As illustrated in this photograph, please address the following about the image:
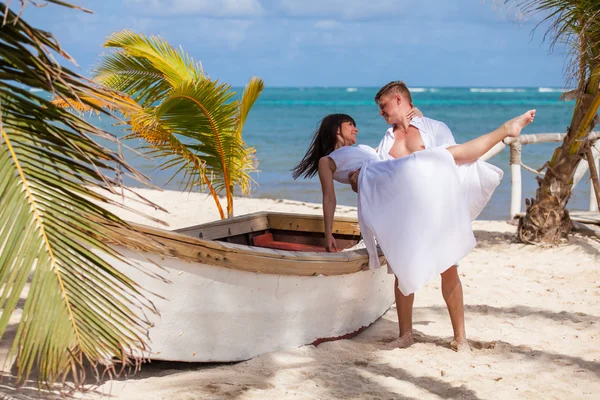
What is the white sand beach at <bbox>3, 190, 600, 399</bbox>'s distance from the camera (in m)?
3.61

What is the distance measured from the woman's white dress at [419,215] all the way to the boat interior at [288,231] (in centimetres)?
150

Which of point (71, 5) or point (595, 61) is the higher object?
point (595, 61)

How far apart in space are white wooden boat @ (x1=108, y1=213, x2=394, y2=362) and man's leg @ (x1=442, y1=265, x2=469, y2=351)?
553mm

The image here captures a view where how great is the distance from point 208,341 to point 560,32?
4.81 meters

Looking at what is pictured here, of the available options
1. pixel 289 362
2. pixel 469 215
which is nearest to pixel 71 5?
pixel 289 362

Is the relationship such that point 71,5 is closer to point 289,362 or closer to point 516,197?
point 289,362

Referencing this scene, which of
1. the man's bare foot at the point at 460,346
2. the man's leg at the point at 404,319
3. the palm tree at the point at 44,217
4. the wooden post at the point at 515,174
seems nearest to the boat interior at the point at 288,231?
the man's leg at the point at 404,319

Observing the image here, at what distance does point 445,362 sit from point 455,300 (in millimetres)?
385

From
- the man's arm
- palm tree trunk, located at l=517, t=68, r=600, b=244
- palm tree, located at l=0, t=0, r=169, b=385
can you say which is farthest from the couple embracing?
palm tree trunk, located at l=517, t=68, r=600, b=244

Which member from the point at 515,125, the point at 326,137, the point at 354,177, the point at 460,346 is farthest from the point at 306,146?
the point at 515,125

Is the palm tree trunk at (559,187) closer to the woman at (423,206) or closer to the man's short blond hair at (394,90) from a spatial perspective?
the woman at (423,206)

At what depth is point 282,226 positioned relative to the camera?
600 centimetres

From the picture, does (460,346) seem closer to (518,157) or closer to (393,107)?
(393,107)

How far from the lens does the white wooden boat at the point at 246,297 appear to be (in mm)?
3471
